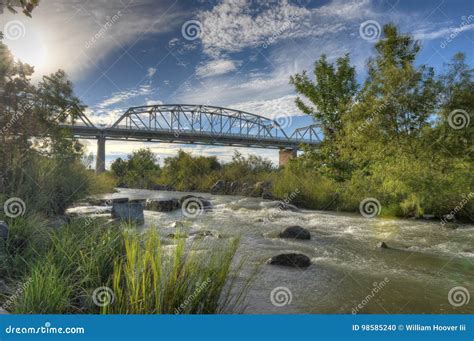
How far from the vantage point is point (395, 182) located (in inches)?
571

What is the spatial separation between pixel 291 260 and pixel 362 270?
146 cm

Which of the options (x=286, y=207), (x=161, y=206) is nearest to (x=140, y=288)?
(x=161, y=206)

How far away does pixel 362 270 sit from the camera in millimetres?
7086

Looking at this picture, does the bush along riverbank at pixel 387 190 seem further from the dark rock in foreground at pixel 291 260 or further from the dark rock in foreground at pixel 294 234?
the dark rock in foreground at pixel 291 260

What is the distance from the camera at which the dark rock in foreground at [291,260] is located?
7.26m

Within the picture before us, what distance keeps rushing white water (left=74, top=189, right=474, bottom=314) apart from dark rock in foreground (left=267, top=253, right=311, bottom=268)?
186 mm

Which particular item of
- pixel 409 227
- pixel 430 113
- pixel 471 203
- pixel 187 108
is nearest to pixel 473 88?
pixel 430 113

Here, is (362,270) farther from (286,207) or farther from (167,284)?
(286,207)

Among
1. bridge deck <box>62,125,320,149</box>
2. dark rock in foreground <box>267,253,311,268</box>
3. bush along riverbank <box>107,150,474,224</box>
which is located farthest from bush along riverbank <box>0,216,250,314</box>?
bridge deck <box>62,125,320,149</box>

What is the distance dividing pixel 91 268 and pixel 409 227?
12.2 metres

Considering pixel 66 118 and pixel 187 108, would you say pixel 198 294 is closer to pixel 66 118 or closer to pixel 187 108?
pixel 66 118

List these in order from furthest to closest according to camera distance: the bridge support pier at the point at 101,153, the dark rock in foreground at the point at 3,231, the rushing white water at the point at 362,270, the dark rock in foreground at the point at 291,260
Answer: the bridge support pier at the point at 101,153 < the dark rock in foreground at the point at 291,260 < the dark rock in foreground at the point at 3,231 < the rushing white water at the point at 362,270

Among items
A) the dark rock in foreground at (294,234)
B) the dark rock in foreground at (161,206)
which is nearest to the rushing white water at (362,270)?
the dark rock in foreground at (294,234)

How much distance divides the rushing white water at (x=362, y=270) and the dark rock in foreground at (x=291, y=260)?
7.3 inches
